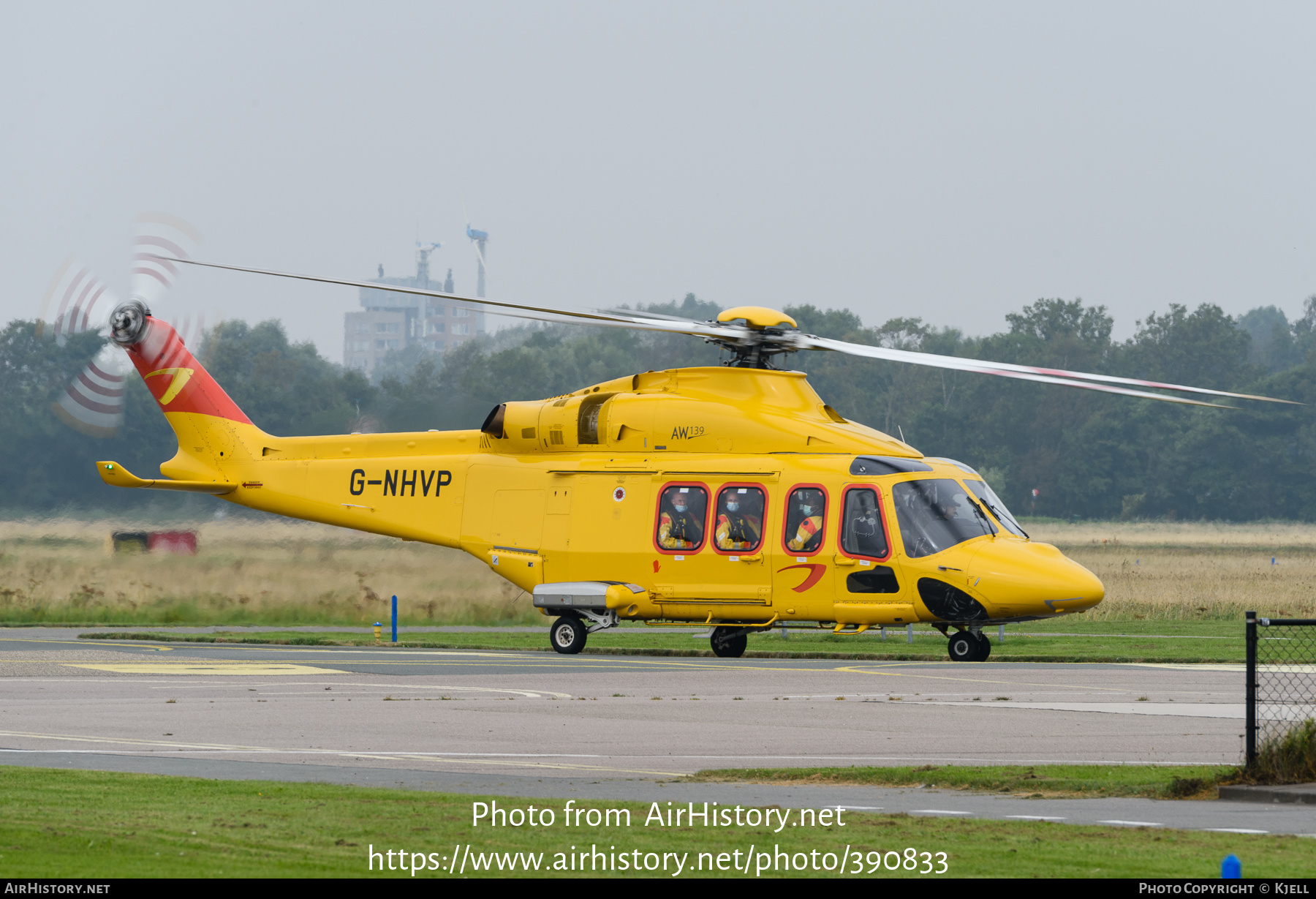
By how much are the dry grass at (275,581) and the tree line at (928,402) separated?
1650mm

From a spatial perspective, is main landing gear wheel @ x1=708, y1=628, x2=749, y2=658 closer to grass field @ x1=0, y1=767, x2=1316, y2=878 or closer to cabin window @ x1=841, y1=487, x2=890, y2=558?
cabin window @ x1=841, y1=487, x2=890, y2=558

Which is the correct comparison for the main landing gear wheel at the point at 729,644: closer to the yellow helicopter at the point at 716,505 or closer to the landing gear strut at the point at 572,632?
the yellow helicopter at the point at 716,505

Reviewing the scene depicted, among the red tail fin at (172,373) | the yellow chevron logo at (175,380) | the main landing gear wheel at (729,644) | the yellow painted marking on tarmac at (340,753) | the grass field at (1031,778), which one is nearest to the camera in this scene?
the grass field at (1031,778)

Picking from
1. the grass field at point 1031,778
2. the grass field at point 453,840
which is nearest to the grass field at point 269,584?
the grass field at point 1031,778

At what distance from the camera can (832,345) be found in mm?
25297

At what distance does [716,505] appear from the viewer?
2572cm

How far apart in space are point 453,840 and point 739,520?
638 inches

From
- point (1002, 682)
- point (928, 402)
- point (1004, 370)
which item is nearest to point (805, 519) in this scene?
point (1004, 370)

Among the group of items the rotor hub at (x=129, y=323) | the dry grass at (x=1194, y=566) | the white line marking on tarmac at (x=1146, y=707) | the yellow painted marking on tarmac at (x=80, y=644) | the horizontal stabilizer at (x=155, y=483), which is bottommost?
the yellow painted marking on tarmac at (x=80, y=644)

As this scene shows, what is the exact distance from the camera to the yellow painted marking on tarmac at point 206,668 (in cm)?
2423

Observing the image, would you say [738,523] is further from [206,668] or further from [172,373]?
[172,373]

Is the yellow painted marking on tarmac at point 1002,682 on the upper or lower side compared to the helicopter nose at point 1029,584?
lower

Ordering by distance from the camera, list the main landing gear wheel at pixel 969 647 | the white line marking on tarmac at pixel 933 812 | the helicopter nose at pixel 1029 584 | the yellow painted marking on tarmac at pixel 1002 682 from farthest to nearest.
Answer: the main landing gear wheel at pixel 969 647 < the helicopter nose at pixel 1029 584 < the yellow painted marking on tarmac at pixel 1002 682 < the white line marking on tarmac at pixel 933 812

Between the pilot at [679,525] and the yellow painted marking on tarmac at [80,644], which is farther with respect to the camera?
the yellow painted marking on tarmac at [80,644]
